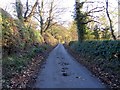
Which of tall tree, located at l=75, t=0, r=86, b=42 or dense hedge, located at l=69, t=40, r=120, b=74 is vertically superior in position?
tall tree, located at l=75, t=0, r=86, b=42

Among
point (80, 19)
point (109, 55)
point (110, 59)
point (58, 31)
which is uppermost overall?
point (80, 19)

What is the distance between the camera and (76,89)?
10180mm

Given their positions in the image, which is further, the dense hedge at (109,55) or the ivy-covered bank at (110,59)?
the dense hedge at (109,55)

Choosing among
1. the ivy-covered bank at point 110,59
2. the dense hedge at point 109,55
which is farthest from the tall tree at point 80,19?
the dense hedge at point 109,55

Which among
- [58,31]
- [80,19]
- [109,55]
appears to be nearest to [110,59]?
[109,55]

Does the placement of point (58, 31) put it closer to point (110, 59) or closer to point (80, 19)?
point (80, 19)

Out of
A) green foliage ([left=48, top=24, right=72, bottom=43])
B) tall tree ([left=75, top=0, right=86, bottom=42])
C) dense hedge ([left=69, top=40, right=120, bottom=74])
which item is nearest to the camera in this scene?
dense hedge ([left=69, top=40, right=120, bottom=74])

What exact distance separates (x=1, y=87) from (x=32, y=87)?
4.88 ft

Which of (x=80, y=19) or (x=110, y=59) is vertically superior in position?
(x=80, y=19)

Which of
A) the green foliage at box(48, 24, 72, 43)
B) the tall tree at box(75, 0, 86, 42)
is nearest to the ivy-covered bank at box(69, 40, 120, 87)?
the tall tree at box(75, 0, 86, 42)

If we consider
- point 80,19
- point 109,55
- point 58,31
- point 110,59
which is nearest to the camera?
point 110,59

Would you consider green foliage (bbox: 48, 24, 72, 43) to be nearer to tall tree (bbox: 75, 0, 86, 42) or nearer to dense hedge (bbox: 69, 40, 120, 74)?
tall tree (bbox: 75, 0, 86, 42)

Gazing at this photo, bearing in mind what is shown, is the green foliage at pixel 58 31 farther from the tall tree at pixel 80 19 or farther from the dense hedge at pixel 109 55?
the dense hedge at pixel 109 55

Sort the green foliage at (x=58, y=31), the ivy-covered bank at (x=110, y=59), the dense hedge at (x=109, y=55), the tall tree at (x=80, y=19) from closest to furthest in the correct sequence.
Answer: the ivy-covered bank at (x=110, y=59), the dense hedge at (x=109, y=55), the tall tree at (x=80, y=19), the green foliage at (x=58, y=31)
